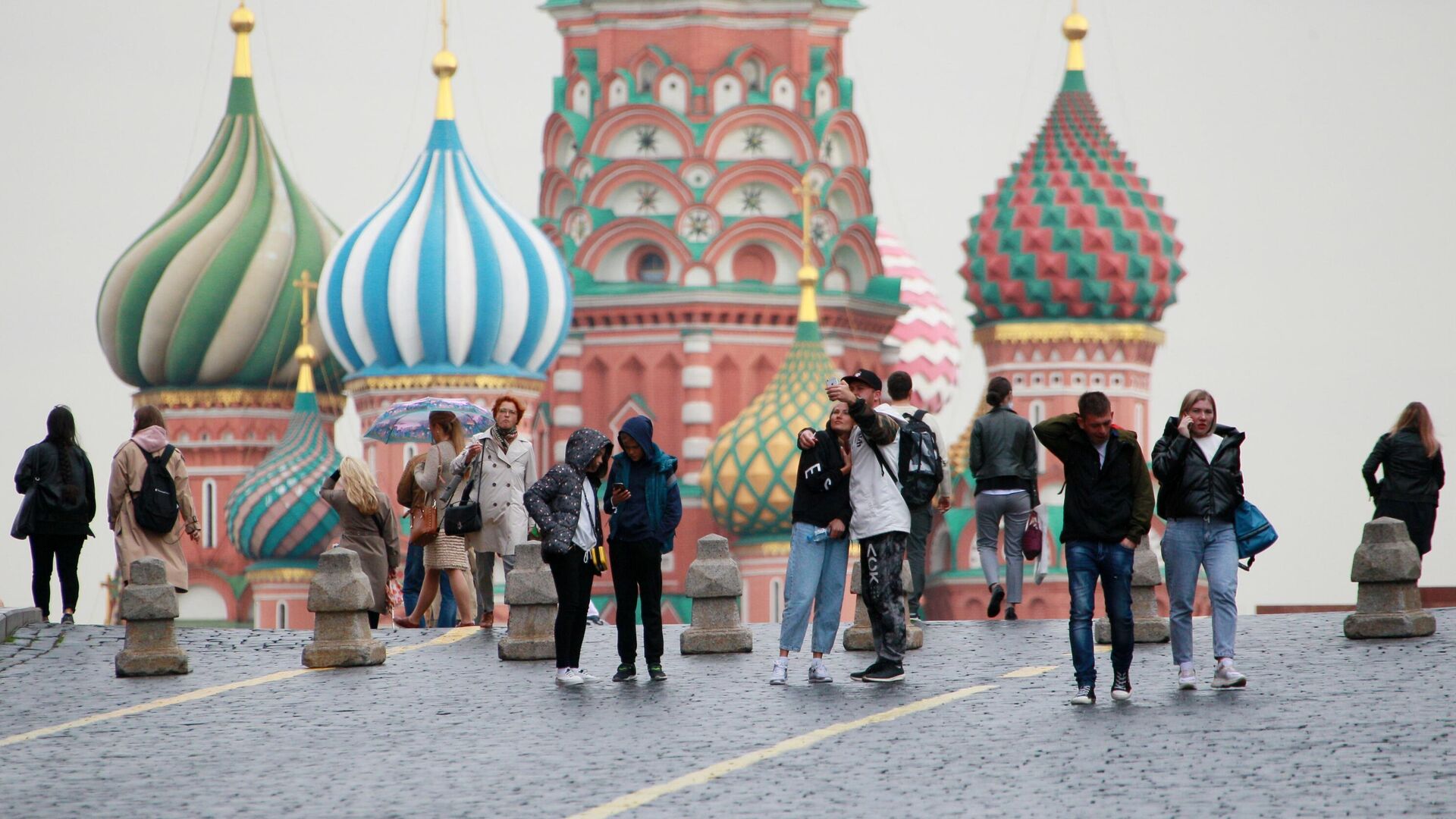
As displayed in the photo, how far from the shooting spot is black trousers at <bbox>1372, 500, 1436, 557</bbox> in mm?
18078

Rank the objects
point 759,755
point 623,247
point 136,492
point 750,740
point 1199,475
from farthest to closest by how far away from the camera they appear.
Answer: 1. point 623,247
2. point 136,492
3. point 1199,475
4. point 750,740
5. point 759,755

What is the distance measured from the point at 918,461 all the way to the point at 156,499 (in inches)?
197

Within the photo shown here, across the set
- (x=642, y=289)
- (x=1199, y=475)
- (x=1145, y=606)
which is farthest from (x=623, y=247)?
(x=1199, y=475)

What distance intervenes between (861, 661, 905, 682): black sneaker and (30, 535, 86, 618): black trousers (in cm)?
602

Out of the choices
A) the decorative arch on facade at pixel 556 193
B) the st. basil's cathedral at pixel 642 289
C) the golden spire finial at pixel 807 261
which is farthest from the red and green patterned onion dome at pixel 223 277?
the golden spire finial at pixel 807 261

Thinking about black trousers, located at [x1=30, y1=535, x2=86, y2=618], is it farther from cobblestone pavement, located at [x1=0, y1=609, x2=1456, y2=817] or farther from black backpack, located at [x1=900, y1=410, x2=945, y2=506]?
black backpack, located at [x1=900, y1=410, x2=945, y2=506]

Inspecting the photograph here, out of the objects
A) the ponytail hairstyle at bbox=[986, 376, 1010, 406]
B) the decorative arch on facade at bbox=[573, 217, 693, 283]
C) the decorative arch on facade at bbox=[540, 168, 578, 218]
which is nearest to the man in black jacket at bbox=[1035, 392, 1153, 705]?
the ponytail hairstyle at bbox=[986, 376, 1010, 406]

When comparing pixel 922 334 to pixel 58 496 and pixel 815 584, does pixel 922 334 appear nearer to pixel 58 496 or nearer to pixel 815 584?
pixel 58 496

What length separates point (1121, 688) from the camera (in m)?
13.7

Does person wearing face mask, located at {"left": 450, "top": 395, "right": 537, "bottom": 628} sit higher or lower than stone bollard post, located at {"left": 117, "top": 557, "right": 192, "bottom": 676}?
higher

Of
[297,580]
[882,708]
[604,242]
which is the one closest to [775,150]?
[604,242]

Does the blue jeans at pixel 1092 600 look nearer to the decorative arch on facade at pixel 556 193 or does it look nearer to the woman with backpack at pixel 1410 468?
the woman with backpack at pixel 1410 468

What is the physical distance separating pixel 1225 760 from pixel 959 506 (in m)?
48.4

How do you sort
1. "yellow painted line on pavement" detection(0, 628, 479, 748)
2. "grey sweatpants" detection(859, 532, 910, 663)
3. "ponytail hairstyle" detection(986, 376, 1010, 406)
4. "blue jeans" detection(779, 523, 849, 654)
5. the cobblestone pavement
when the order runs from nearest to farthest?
the cobblestone pavement < "yellow painted line on pavement" detection(0, 628, 479, 748) < "grey sweatpants" detection(859, 532, 910, 663) < "blue jeans" detection(779, 523, 849, 654) < "ponytail hairstyle" detection(986, 376, 1010, 406)
